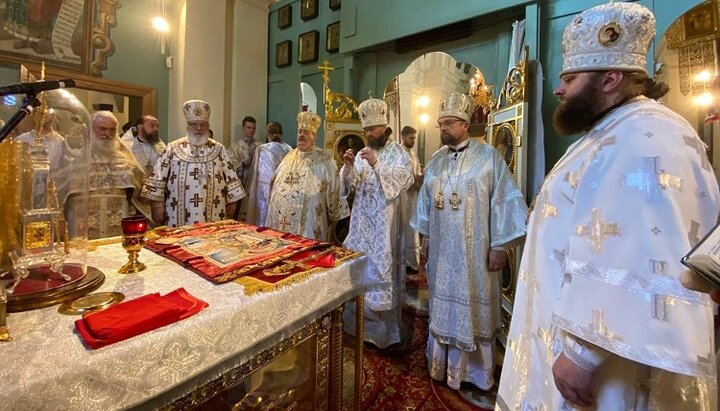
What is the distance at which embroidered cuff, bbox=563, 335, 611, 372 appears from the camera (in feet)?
3.46

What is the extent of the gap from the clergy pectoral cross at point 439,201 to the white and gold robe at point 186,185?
234cm

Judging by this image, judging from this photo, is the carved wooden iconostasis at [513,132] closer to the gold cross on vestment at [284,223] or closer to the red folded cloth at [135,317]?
the gold cross on vestment at [284,223]

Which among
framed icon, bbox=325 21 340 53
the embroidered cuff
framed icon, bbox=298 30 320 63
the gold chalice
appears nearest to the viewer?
the embroidered cuff

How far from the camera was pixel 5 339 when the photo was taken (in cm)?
90

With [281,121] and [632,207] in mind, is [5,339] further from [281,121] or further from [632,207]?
[281,121]

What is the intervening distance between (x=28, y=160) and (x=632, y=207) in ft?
6.43

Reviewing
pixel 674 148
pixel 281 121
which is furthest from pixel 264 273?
pixel 281 121

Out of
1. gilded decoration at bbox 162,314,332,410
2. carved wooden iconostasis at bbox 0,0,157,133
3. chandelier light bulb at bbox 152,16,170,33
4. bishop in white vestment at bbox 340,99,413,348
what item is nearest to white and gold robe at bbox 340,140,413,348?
bishop in white vestment at bbox 340,99,413,348

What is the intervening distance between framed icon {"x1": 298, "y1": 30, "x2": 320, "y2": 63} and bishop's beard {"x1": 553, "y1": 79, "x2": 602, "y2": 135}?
6.30 meters

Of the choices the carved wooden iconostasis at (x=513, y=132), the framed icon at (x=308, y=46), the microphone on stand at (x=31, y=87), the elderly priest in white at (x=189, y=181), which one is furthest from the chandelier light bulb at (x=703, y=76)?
the framed icon at (x=308, y=46)

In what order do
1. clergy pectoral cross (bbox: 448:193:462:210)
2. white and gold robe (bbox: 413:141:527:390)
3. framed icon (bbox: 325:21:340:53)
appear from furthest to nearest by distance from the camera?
framed icon (bbox: 325:21:340:53)
clergy pectoral cross (bbox: 448:193:462:210)
white and gold robe (bbox: 413:141:527:390)

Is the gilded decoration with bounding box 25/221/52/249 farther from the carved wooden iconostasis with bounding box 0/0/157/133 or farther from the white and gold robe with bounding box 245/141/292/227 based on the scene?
the carved wooden iconostasis with bounding box 0/0/157/133

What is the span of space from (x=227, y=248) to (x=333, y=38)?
226 inches

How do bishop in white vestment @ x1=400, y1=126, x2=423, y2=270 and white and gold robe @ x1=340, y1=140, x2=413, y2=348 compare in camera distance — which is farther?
bishop in white vestment @ x1=400, y1=126, x2=423, y2=270
